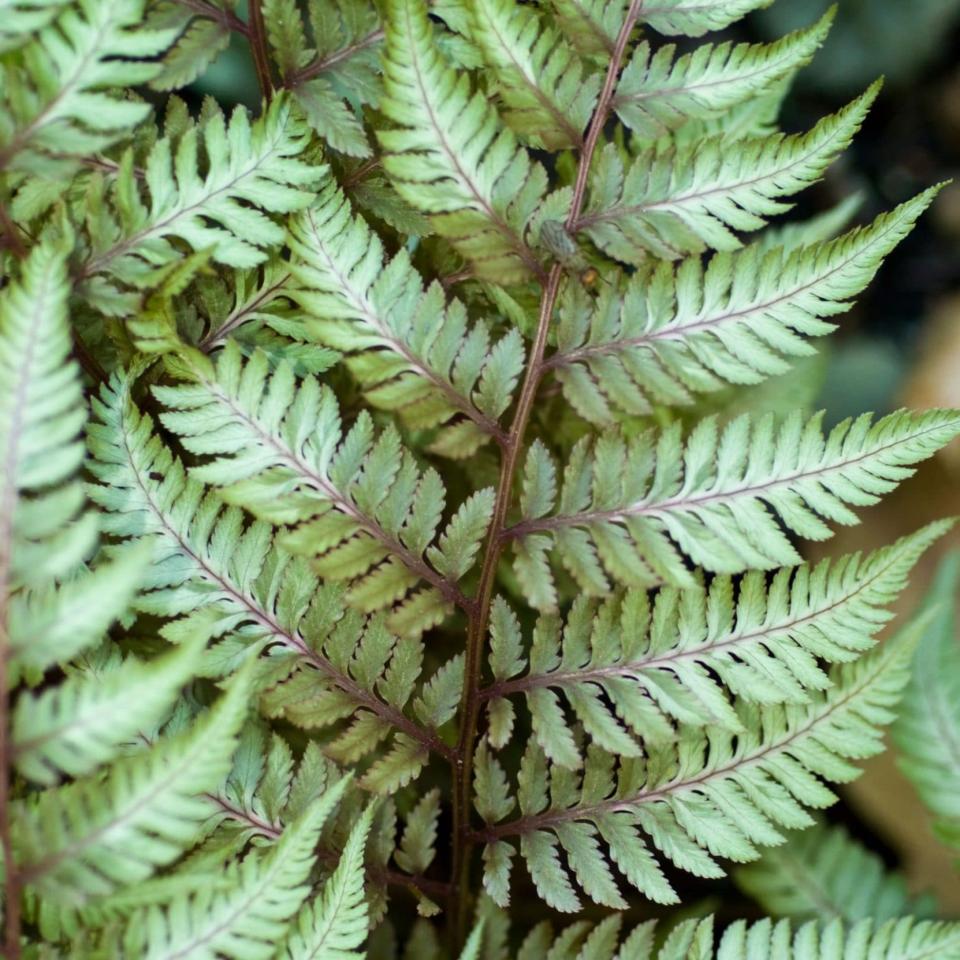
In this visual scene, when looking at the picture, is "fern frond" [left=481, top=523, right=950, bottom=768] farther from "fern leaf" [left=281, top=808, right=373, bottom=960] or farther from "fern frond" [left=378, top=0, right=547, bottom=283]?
"fern frond" [left=378, top=0, right=547, bottom=283]

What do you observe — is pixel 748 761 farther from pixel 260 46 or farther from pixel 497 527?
pixel 260 46

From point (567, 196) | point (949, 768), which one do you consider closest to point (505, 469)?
point (567, 196)

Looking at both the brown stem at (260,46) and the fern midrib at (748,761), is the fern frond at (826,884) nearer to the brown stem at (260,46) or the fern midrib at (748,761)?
the fern midrib at (748,761)

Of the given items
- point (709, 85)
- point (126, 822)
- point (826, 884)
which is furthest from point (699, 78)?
point (826, 884)

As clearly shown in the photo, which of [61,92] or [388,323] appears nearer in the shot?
[61,92]

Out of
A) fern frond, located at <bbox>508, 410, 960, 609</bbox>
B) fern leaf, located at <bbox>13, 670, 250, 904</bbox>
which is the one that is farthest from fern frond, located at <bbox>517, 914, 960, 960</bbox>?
fern leaf, located at <bbox>13, 670, 250, 904</bbox>

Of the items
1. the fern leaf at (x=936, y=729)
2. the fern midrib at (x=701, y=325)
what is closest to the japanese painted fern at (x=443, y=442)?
the fern midrib at (x=701, y=325)
